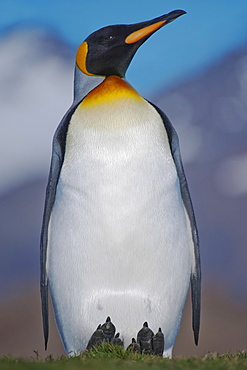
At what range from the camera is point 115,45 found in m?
3.26

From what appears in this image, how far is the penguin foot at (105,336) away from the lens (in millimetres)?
2770

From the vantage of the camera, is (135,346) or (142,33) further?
(142,33)

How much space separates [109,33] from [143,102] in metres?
0.41

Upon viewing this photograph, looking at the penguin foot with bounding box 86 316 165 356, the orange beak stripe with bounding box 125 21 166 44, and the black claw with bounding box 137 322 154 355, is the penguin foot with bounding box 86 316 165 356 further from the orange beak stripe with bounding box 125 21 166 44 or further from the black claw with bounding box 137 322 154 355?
the orange beak stripe with bounding box 125 21 166 44

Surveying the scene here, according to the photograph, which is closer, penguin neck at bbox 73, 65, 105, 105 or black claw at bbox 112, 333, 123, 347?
black claw at bbox 112, 333, 123, 347

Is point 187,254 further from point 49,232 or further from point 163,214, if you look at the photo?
point 49,232

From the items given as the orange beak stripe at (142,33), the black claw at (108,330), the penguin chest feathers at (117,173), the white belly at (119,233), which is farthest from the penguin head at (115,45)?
the black claw at (108,330)

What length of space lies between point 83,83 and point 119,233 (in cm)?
95

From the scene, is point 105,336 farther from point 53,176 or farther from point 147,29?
point 147,29

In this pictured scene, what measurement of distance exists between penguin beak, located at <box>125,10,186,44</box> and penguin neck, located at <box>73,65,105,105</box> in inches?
11.0

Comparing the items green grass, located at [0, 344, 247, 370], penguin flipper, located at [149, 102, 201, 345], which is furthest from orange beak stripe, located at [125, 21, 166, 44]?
green grass, located at [0, 344, 247, 370]

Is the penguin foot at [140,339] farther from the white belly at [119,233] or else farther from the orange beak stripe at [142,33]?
the orange beak stripe at [142,33]

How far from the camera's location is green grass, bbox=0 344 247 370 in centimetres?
210

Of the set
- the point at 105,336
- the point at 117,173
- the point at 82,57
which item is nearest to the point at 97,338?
the point at 105,336
